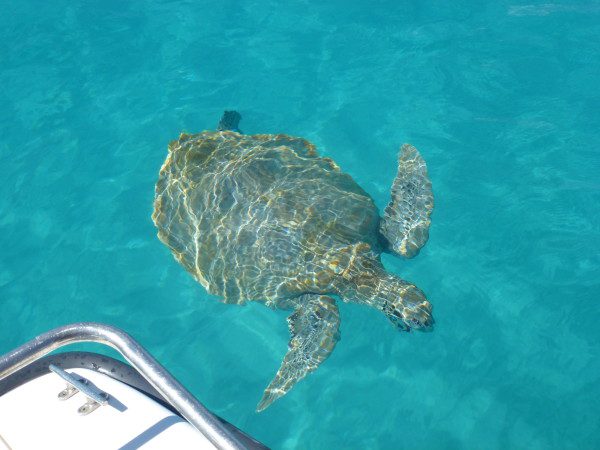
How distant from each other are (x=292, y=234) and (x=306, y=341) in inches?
51.8

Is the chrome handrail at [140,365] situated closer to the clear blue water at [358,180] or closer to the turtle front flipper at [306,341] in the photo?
the turtle front flipper at [306,341]

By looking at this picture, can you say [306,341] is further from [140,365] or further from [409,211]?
[140,365]

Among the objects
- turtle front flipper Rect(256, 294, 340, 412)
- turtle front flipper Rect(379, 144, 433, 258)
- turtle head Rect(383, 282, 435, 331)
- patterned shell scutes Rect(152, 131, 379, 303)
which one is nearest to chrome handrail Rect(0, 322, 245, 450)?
turtle front flipper Rect(256, 294, 340, 412)

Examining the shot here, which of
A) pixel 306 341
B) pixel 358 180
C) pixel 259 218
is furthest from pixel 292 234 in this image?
pixel 358 180

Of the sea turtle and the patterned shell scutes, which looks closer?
the sea turtle

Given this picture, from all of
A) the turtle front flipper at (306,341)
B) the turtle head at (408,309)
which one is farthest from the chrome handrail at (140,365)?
the turtle head at (408,309)

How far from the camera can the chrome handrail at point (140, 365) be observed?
238 centimetres

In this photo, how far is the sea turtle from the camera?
241 inches

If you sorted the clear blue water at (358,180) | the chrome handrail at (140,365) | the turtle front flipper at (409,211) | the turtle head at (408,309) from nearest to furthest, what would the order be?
the chrome handrail at (140,365) < the turtle head at (408,309) < the clear blue water at (358,180) < the turtle front flipper at (409,211)

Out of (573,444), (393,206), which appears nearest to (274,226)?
(393,206)

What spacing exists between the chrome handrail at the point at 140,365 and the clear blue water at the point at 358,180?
3.90m

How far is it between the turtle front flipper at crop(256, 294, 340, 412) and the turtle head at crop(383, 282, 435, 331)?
0.69 meters

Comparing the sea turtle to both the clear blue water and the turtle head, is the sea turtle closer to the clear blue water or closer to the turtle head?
the turtle head

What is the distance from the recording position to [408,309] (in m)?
5.89
